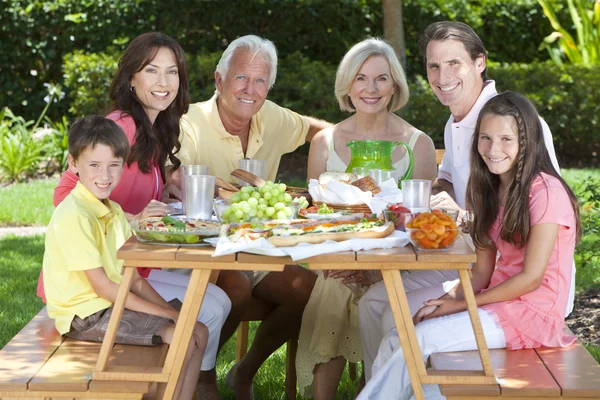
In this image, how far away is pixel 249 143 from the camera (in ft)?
15.7

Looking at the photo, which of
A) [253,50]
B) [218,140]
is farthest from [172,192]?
[253,50]

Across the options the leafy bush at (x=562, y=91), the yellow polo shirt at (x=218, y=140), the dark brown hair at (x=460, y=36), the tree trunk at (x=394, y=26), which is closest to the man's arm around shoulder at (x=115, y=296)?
the yellow polo shirt at (x=218, y=140)

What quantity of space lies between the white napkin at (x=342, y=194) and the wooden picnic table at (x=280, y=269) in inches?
22.9

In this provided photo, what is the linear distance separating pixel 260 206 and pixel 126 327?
62cm

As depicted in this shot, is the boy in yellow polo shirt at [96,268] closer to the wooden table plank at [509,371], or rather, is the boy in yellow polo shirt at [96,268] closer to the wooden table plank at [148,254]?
the wooden table plank at [148,254]

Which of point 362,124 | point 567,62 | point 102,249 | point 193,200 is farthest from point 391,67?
point 567,62

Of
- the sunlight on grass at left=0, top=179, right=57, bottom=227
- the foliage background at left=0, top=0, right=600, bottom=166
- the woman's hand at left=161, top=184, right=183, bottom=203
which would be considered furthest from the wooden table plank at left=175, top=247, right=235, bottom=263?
the foliage background at left=0, top=0, right=600, bottom=166

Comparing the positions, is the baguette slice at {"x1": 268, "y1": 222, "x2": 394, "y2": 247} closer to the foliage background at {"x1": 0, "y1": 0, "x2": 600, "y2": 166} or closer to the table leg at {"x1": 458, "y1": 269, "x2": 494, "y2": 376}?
the table leg at {"x1": 458, "y1": 269, "x2": 494, "y2": 376}

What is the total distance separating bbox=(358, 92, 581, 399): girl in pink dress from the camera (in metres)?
3.09

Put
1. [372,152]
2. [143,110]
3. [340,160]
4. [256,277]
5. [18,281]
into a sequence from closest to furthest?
[372,152]
[256,277]
[143,110]
[340,160]
[18,281]

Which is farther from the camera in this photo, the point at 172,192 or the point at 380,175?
the point at 172,192

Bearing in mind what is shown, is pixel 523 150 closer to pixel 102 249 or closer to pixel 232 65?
pixel 102 249

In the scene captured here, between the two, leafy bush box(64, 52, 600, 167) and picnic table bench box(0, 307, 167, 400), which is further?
leafy bush box(64, 52, 600, 167)

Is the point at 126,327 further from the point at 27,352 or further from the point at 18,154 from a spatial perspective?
the point at 18,154
